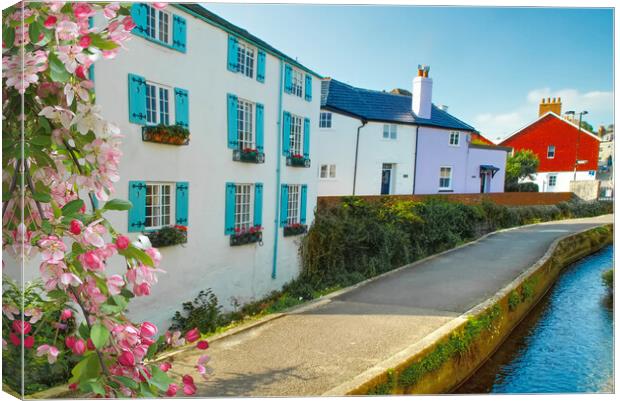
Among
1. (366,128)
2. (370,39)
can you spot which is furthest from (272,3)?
(366,128)

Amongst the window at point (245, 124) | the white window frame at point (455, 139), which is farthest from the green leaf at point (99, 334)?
the white window frame at point (455, 139)

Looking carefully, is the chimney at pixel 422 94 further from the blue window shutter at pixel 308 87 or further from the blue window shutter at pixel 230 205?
the blue window shutter at pixel 230 205

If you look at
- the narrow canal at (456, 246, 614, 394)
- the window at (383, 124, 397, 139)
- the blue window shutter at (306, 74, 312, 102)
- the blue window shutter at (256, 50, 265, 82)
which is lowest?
the narrow canal at (456, 246, 614, 394)

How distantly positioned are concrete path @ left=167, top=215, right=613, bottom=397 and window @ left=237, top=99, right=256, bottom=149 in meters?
1.54

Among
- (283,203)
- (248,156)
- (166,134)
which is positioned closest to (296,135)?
(248,156)

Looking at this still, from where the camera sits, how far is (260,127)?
11.5 feet

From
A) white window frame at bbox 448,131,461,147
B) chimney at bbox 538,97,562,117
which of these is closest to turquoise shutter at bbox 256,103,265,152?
white window frame at bbox 448,131,461,147

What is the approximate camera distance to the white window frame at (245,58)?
3.33 m

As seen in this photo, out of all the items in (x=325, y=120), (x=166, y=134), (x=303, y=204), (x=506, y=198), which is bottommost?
(x=303, y=204)

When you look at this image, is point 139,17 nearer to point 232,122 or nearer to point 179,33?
point 179,33

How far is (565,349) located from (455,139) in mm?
1921

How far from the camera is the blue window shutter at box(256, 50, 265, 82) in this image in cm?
338

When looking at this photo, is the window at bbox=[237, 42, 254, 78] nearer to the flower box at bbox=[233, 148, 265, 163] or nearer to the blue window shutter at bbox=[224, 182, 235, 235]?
the flower box at bbox=[233, 148, 265, 163]

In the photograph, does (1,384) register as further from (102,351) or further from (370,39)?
(370,39)
